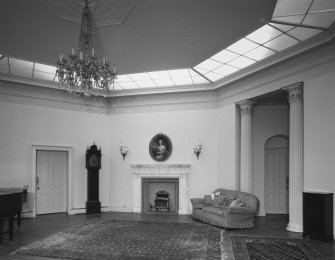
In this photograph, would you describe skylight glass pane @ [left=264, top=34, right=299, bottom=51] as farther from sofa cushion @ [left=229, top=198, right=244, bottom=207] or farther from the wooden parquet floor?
the wooden parquet floor

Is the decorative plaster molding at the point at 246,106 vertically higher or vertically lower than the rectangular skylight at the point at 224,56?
lower

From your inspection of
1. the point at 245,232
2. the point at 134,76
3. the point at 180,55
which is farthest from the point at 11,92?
the point at 245,232

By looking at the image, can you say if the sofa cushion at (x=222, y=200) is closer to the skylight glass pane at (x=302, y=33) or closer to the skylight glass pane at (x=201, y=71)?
the skylight glass pane at (x=201, y=71)

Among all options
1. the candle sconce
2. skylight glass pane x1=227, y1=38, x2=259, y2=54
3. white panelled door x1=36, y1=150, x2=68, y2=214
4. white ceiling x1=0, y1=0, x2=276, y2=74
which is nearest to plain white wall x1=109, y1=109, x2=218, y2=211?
the candle sconce

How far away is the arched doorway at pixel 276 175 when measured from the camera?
39.7 ft

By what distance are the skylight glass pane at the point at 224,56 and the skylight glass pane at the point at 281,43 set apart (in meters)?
1.13

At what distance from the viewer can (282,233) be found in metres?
8.55

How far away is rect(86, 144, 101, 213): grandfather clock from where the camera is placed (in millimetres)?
12414

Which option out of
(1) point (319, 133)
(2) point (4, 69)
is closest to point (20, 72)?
(2) point (4, 69)

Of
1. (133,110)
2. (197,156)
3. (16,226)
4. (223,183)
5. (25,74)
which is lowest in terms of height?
(16,226)

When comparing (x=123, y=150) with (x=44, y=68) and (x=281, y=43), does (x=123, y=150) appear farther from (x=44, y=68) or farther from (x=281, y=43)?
(x=281, y=43)

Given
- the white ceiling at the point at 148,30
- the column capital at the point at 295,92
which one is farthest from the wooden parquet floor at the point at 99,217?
the white ceiling at the point at 148,30

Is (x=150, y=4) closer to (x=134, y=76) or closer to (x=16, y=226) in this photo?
(x=134, y=76)

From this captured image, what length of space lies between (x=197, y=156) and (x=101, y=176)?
422cm
